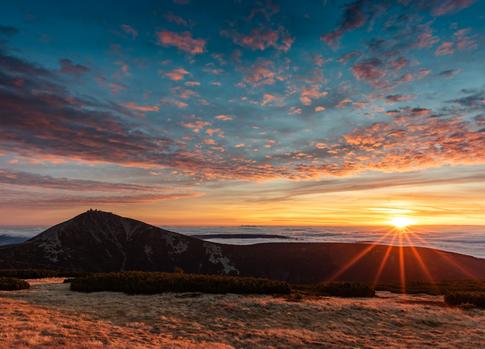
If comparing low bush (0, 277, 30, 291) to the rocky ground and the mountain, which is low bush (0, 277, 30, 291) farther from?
the mountain

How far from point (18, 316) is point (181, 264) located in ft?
425

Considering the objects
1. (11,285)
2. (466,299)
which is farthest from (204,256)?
(466,299)

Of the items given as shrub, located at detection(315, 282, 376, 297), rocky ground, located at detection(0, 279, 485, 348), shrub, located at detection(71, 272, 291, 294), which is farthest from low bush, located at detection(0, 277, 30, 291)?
shrub, located at detection(315, 282, 376, 297)

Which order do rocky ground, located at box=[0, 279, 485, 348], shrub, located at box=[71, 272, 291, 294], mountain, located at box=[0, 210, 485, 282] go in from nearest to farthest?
rocky ground, located at box=[0, 279, 485, 348], shrub, located at box=[71, 272, 291, 294], mountain, located at box=[0, 210, 485, 282]

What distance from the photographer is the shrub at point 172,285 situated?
2159 cm

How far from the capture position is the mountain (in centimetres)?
12388

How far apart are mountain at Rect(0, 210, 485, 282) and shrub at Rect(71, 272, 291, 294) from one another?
107604 millimetres

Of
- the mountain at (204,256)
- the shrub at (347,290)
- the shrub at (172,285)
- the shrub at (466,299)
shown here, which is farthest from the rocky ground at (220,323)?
the mountain at (204,256)

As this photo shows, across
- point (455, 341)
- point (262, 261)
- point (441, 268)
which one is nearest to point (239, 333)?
point (455, 341)

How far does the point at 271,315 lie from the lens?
16.1 m

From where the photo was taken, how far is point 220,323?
14.4 meters

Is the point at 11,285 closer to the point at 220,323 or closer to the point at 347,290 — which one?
the point at 220,323

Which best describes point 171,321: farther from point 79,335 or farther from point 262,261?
point 262,261

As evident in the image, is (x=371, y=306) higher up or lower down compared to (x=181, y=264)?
higher up
